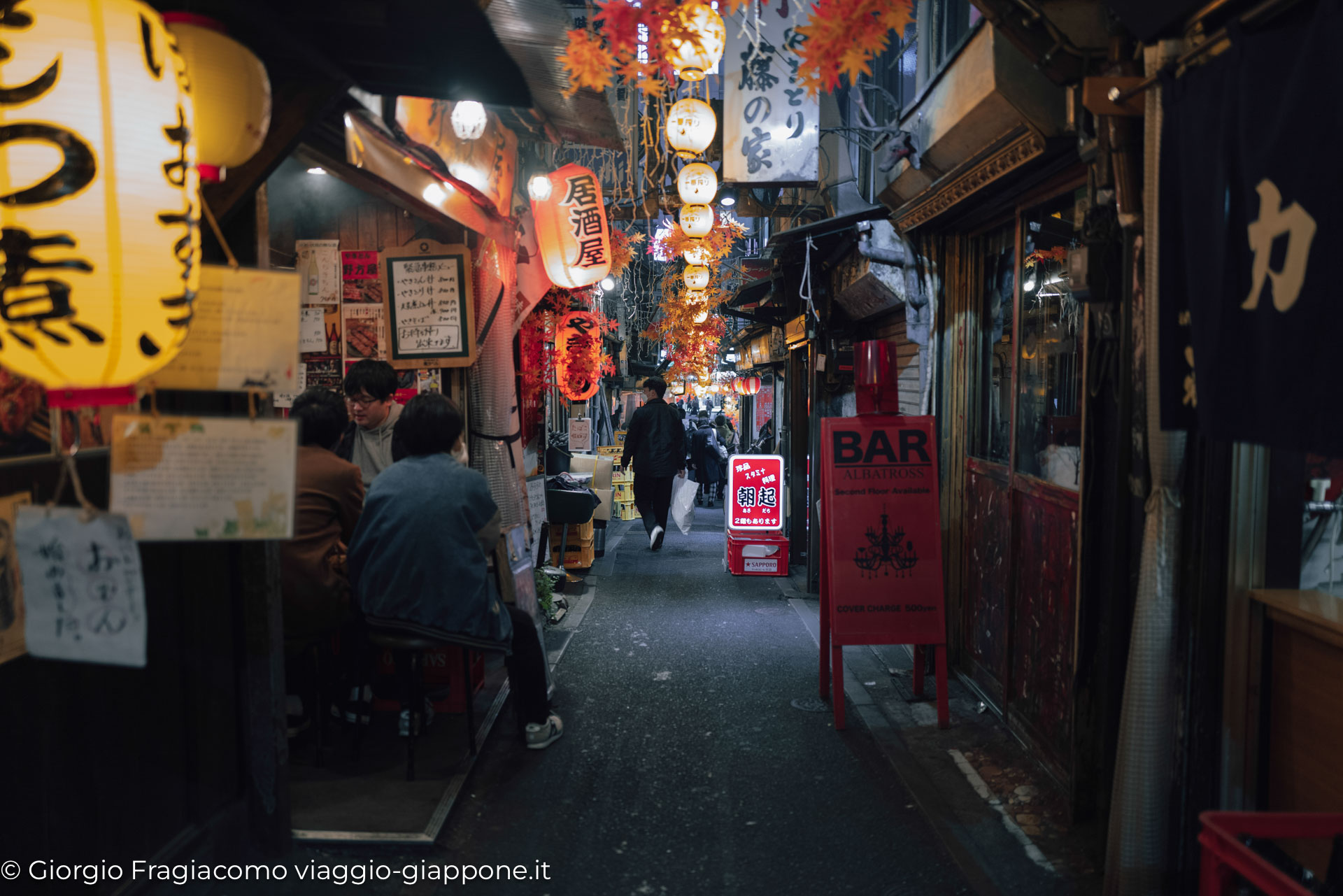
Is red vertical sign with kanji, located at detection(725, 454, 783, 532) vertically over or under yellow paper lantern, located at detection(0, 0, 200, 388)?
under

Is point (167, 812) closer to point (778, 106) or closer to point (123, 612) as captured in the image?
point (123, 612)

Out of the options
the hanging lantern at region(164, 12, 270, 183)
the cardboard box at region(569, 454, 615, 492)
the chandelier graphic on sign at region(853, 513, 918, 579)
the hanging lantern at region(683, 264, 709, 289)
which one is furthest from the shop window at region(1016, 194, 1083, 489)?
the hanging lantern at region(683, 264, 709, 289)

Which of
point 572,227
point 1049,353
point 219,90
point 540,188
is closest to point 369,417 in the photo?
point 572,227

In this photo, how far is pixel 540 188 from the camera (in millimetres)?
7727

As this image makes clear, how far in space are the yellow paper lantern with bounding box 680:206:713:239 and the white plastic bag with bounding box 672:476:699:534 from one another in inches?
189

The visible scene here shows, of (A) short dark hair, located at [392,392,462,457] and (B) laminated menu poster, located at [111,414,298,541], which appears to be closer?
(B) laminated menu poster, located at [111,414,298,541]

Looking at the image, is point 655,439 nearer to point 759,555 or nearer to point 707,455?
point 759,555

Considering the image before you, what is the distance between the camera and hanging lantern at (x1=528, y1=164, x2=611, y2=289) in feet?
24.9

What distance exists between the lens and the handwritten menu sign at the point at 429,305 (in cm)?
646

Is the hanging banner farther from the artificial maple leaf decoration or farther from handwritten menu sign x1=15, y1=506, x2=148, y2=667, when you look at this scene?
handwritten menu sign x1=15, y1=506, x2=148, y2=667

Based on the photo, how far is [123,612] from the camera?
2.42 metres

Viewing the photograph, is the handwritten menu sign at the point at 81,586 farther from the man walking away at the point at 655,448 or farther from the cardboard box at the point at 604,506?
the man walking away at the point at 655,448

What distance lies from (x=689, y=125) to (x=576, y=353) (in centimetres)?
340

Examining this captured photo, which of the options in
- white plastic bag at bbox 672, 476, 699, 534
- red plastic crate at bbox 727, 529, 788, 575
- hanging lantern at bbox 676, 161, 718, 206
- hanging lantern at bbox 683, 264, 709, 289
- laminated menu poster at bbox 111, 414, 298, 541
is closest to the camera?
laminated menu poster at bbox 111, 414, 298, 541
